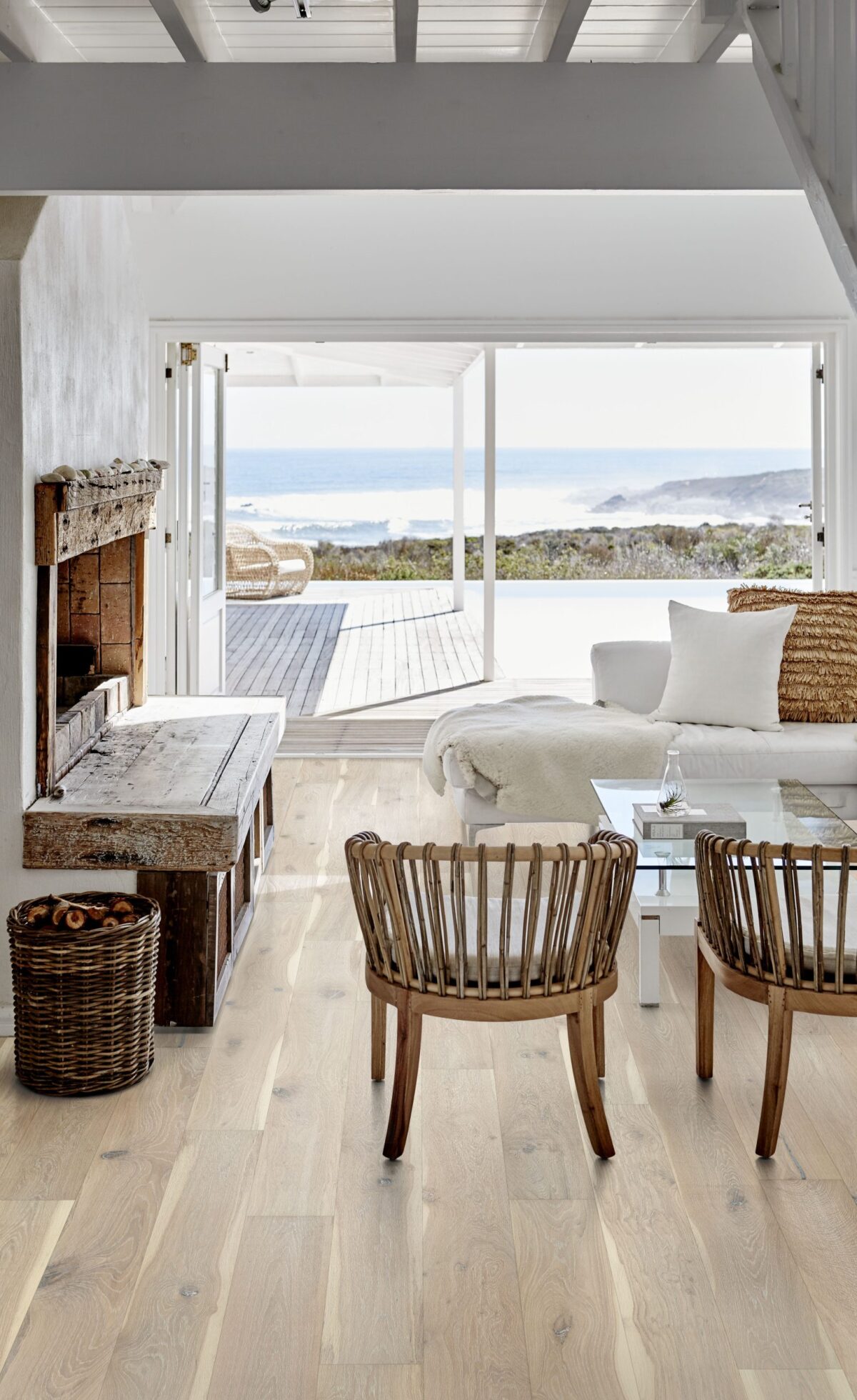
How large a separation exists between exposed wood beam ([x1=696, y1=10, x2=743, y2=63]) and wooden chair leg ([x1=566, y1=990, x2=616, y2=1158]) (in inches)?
75.4

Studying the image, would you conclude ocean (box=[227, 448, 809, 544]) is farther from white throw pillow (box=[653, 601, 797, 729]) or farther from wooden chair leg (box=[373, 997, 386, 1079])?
wooden chair leg (box=[373, 997, 386, 1079])

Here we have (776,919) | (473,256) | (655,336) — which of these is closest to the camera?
(776,919)

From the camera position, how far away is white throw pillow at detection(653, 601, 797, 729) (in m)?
4.97

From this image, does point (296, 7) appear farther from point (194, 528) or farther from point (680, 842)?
point (194, 528)

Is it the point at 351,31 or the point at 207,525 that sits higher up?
the point at 351,31

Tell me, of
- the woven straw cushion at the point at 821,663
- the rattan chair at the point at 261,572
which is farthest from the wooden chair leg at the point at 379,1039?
the rattan chair at the point at 261,572

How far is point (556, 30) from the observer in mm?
2705

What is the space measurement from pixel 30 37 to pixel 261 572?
11.7m

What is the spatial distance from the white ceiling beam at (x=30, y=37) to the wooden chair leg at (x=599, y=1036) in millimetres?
2326

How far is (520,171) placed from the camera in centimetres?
295

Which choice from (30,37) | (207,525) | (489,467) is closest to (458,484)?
(489,467)

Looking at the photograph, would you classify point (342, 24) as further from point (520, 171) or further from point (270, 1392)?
point (270, 1392)

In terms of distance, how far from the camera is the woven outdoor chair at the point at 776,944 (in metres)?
2.48

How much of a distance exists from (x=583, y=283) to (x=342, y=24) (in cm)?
381
